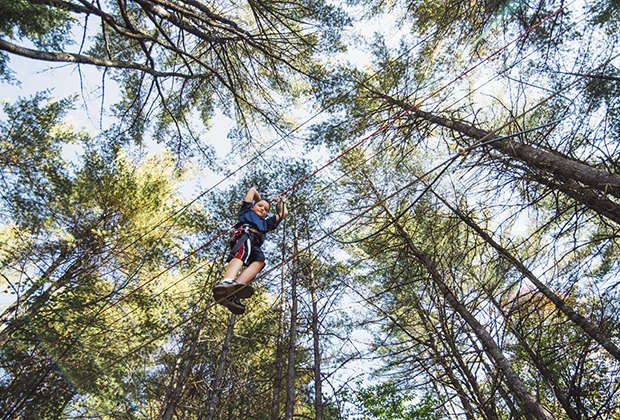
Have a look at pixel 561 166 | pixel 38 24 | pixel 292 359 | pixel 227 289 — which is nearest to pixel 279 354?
pixel 292 359

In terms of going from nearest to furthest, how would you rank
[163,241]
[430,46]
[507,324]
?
[507,324]
[430,46]
[163,241]

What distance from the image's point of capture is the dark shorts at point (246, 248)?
3.44 metres

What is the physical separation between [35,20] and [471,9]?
6.63 meters

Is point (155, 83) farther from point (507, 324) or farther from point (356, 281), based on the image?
point (356, 281)

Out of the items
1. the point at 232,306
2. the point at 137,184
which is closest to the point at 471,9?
the point at 232,306

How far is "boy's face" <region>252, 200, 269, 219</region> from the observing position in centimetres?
379

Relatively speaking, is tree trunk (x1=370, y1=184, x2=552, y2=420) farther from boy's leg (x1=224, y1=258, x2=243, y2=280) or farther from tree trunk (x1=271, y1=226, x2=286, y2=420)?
tree trunk (x1=271, y1=226, x2=286, y2=420)

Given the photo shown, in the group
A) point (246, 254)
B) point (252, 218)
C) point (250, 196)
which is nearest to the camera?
point (246, 254)

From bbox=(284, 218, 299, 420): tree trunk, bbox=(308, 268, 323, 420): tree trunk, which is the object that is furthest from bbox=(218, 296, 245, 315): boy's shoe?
bbox=(308, 268, 323, 420): tree trunk

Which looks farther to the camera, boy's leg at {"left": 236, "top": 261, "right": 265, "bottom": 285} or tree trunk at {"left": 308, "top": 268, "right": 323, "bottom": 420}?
tree trunk at {"left": 308, "top": 268, "right": 323, "bottom": 420}

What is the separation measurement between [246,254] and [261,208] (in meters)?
0.62

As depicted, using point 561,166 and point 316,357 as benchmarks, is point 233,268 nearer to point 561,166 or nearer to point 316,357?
point 561,166

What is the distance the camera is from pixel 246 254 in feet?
11.3

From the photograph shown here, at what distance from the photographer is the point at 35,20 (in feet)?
16.8
